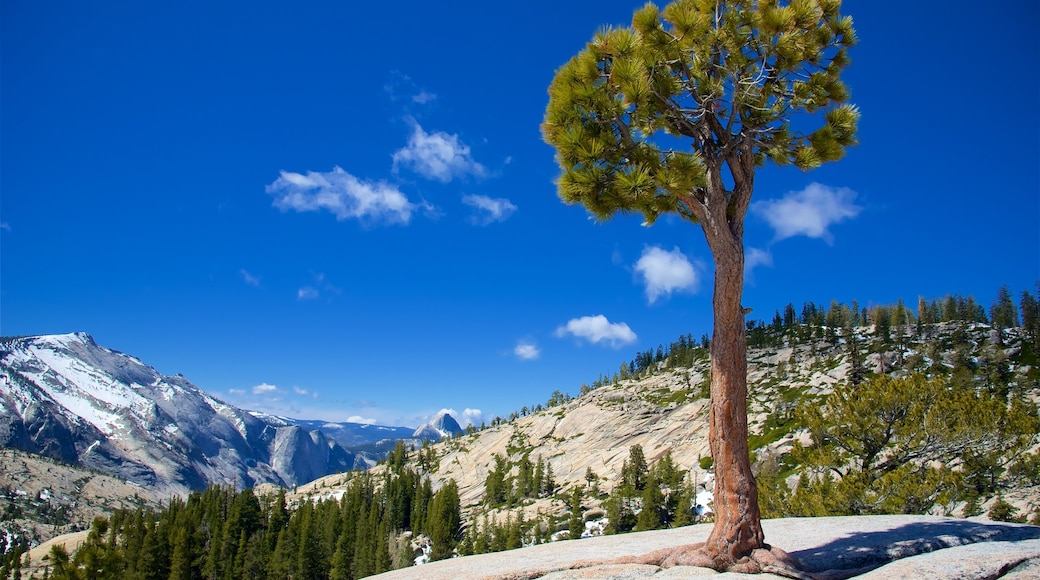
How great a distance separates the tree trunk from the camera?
36.8 ft

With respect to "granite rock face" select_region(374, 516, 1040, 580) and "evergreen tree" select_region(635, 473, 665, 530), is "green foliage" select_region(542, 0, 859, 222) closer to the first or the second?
"granite rock face" select_region(374, 516, 1040, 580)

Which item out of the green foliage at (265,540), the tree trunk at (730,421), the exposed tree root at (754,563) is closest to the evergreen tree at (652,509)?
the green foliage at (265,540)

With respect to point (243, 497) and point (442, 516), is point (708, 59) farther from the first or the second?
point (243, 497)

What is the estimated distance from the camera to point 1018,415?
76.4ft

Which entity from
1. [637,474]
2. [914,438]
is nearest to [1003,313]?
[637,474]

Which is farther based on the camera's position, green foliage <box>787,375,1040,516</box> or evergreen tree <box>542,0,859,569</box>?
green foliage <box>787,375,1040,516</box>

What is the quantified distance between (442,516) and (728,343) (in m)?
117

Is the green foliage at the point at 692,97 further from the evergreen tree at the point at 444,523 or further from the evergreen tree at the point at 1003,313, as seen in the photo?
the evergreen tree at the point at 1003,313

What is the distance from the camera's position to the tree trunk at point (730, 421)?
11211mm

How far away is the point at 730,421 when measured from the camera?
11.8 meters

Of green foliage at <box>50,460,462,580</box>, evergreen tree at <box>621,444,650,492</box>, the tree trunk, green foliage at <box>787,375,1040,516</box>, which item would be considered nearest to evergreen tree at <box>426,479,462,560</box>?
green foliage at <box>50,460,462,580</box>

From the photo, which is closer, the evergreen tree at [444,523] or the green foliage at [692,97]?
the green foliage at [692,97]

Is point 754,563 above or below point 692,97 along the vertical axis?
below

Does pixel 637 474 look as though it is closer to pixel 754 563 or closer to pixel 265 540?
pixel 265 540
